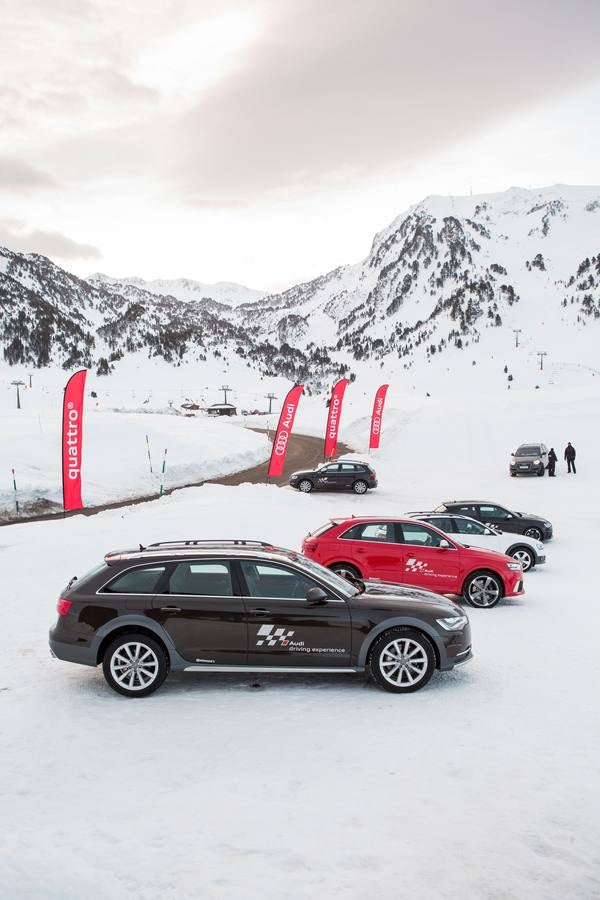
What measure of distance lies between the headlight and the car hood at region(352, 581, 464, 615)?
0.24 feet

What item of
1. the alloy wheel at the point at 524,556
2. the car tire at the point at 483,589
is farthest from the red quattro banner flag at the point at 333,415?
the car tire at the point at 483,589

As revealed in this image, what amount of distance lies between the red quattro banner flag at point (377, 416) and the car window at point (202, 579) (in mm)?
35844

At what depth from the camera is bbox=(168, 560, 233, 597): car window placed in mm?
7441

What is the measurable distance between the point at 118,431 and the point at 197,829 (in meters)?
34.2

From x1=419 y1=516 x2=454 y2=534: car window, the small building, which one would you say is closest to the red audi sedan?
x1=419 y1=516 x2=454 y2=534: car window

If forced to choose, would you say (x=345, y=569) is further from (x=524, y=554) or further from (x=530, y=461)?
(x=530, y=461)

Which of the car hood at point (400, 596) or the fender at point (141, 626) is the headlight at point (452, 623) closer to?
the car hood at point (400, 596)

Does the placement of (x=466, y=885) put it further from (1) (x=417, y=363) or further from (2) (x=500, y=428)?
(1) (x=417, y=363)

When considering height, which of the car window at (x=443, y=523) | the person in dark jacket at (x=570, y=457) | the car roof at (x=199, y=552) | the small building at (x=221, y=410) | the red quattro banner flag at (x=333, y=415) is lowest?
the car window at (x=443, y=523)

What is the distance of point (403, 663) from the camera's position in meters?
7.37

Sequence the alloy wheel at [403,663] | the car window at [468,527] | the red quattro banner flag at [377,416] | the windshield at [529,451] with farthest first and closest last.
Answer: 1. the red quattro banner flag at [377,416]
2. the windshield at [529,451]
3. the car window at [468,527]
4. the alloy wheel at [403,663]

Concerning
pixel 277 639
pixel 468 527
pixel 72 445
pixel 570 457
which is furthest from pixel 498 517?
pixel 570 457

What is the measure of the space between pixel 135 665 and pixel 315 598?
2130 millimetres

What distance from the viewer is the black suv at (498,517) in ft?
63.6
